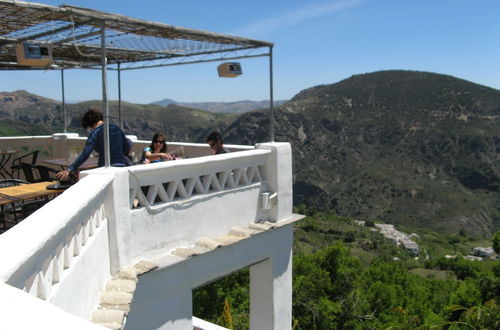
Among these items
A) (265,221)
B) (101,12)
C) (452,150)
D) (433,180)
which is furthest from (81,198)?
(452,150)

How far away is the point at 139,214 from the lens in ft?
12.7

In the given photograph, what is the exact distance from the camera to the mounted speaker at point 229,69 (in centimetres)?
637

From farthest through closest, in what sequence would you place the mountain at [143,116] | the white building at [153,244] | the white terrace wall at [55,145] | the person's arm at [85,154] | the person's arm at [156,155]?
the mountain at [143,116], the white terrace wall at [55,145], the person's arm at [156,155], the person's arm at [85,154], the white building at [153,244]

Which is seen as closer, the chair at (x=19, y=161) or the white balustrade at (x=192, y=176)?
the white balustrade at (x=192, y=176)

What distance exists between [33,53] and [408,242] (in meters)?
73.1

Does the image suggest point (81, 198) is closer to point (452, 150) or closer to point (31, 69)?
point (31, 69)

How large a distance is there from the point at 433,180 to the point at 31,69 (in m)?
92.3

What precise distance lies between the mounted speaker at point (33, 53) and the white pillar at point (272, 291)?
3.12 metres

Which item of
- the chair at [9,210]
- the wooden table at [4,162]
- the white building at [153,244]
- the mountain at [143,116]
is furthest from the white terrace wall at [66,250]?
the mountain at [143,116]

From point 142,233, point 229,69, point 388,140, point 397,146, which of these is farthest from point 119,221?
point 388,140

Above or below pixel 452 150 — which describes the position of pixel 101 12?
above

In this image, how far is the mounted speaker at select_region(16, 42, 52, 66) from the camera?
442cm

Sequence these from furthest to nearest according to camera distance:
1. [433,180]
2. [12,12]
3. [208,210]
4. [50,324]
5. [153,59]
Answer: [433,180], [153,59], [208,210], [12,12], [50,324]

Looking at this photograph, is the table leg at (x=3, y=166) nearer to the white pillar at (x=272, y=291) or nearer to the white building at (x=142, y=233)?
the white building at (x=142, y=233)
